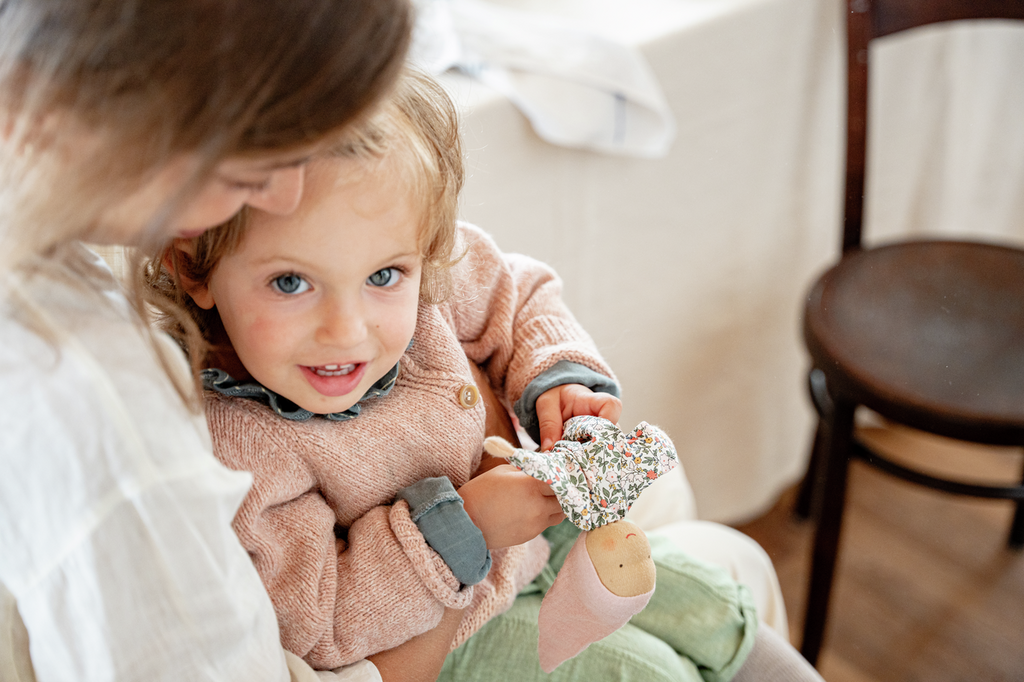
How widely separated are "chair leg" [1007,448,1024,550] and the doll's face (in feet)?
3.50

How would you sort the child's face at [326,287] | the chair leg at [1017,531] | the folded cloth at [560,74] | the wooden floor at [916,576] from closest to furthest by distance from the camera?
the child's face at [326,287], the folded cloth at [560,74], the wooden floor at [916,576], the chair leg at [1017,531]

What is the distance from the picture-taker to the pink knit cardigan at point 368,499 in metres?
0.46

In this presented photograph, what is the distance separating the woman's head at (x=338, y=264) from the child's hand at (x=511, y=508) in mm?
91

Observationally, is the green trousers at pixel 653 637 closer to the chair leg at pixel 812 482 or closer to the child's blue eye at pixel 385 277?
the child's blue eye at pixel 385 277

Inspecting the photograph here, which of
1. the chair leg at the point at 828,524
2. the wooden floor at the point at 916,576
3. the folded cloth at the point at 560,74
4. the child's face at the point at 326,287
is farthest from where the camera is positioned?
the wooden floor at the point at 916,576

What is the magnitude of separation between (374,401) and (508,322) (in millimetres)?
118

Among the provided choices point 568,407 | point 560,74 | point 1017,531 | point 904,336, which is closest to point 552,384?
point 568,407

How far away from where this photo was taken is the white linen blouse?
0.35m

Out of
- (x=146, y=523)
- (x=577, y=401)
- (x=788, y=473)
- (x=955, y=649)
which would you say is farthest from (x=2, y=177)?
(x=788, y=473)

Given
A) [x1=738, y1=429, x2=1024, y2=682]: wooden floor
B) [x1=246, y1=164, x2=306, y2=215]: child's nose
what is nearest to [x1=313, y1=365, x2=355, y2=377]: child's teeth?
[x1=246, y1=164, x2=306, y2=215]: child's nose

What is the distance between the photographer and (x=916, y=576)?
125cm

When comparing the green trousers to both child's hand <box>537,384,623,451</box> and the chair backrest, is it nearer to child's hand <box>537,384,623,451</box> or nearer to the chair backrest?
child's hand <box>537,384,623,451</box>

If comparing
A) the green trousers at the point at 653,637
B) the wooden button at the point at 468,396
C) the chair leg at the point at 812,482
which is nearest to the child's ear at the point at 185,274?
the wooden button at the point at 468,396

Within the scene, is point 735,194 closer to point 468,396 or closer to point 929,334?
point 929,334
